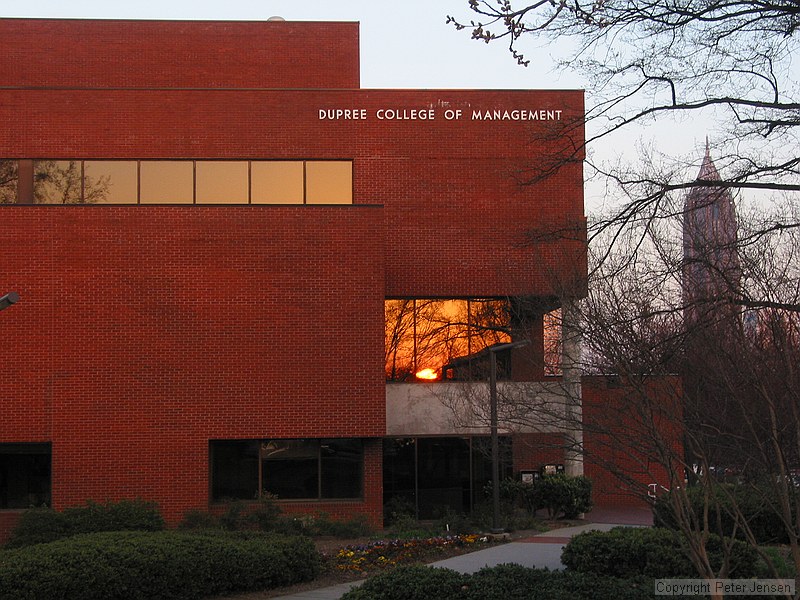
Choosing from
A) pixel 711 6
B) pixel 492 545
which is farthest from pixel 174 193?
pixel 711 6

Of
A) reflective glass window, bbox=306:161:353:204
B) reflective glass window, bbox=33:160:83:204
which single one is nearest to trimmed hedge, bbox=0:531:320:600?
reflective glass window, bbox=306:161:353:204

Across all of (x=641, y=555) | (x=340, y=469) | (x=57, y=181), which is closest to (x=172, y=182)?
(x=57, y=181)

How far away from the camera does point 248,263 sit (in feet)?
85.0

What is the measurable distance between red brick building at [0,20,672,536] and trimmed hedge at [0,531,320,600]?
29.6 feet

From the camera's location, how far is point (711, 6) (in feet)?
33.0

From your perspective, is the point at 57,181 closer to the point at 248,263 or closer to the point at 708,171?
the point at 248,263

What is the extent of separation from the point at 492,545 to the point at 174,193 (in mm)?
12847

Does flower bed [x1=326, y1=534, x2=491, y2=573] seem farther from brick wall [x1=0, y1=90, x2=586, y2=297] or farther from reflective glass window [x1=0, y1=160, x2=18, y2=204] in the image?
reflective glass window [x1=0, y1=160, x2=18, y2=204]

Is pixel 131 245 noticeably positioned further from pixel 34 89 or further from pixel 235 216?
pixel 34 89

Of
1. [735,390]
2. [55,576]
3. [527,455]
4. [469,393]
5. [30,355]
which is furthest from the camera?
[527,455]

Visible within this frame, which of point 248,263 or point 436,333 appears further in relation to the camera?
point 436,333

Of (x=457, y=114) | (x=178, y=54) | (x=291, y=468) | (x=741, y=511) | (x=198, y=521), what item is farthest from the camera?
(x=178, y=54)

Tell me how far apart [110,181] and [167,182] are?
1506mm

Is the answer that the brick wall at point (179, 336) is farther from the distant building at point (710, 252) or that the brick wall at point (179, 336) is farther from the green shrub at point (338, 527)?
the distant building at point (710, 252)
